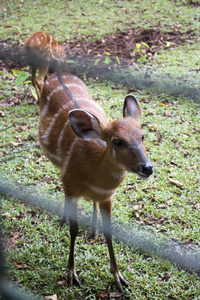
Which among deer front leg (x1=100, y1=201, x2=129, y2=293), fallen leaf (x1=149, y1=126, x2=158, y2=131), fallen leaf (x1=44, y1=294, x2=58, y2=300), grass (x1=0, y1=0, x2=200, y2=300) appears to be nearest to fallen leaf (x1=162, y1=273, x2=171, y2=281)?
grass (x1=0, y1=0, x2=200, y2=300)

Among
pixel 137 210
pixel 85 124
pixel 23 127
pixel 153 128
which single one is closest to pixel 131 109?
pixel 85 124

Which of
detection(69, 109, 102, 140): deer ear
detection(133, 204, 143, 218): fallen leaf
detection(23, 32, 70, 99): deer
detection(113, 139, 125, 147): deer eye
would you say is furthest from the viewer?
detection(23, 32, 70, 99): deer

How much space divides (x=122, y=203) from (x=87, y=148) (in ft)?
3.74

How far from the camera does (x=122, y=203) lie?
3314 mm

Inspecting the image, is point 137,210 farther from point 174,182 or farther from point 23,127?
point 23,127

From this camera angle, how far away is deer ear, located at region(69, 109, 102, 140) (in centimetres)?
203

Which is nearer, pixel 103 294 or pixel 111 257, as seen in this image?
pixel 103 294

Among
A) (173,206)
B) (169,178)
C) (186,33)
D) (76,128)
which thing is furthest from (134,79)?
(186,33)

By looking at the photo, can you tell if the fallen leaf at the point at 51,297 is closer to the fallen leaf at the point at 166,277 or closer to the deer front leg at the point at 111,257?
the deer front leg at the point at 111,257

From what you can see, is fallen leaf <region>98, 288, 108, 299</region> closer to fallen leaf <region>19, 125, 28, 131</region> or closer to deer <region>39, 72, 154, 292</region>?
deer <region>39, 72, 154, 292</region>

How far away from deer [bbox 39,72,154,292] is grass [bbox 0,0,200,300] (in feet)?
0.61

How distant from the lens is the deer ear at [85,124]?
6.67ft

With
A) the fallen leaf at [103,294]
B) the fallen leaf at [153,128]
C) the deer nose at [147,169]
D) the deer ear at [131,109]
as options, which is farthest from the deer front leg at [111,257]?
the fallen leaf at [153,128]

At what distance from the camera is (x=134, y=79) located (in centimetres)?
106
